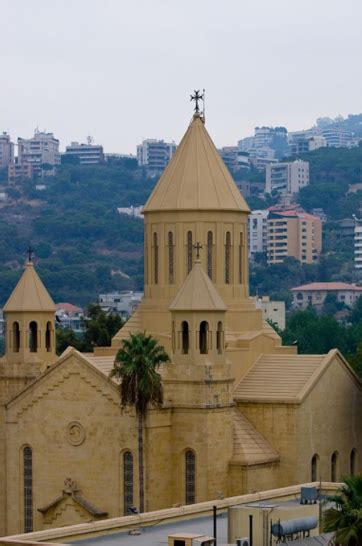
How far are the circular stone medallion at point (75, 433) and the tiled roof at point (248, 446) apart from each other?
471cm

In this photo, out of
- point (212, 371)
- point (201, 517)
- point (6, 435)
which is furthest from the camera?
point (6, 435)

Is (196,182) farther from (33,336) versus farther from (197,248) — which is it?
(33,336)

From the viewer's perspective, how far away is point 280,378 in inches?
2653

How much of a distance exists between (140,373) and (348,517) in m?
15.7

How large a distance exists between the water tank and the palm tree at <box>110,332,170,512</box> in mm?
12028

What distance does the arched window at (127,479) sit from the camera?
211 ft

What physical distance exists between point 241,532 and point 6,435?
1837cm

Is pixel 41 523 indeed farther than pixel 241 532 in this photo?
Yes

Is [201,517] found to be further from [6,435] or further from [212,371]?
[6,435]

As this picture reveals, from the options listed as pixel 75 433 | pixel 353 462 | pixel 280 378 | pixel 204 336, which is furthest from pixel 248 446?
pixel 353 462

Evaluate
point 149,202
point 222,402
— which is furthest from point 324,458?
point 149,202

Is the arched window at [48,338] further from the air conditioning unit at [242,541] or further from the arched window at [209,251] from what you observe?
the air conditioning unit at [242,541]

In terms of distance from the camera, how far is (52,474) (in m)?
66.3

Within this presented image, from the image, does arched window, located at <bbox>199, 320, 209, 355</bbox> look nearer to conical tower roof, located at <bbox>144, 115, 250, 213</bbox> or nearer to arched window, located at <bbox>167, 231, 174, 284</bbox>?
arched window, located at <bbox>167, 231, 174, 284</bbox>
